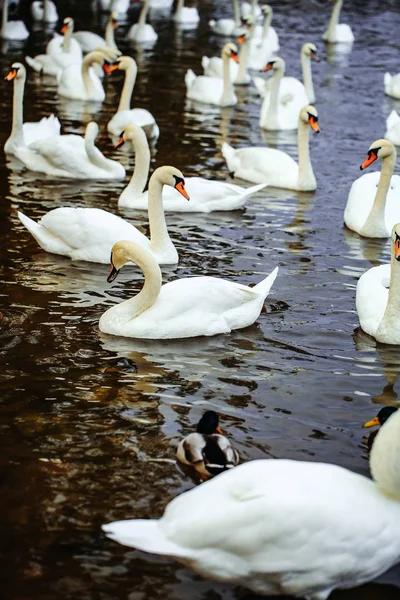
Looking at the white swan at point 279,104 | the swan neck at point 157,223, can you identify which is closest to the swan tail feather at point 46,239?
the swan neck at point 157,223

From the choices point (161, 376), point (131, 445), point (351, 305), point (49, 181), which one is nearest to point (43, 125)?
point (49, 181)

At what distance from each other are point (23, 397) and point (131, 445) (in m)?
1.10

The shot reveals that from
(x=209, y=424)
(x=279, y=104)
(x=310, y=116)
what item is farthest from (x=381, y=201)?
(x=279, y=104)

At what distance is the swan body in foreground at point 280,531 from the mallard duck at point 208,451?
1.18m

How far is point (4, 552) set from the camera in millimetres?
6039

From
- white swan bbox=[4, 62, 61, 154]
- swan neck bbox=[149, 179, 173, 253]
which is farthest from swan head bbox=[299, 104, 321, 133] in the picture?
swan neck bbox=[149, 179, 173, 253]

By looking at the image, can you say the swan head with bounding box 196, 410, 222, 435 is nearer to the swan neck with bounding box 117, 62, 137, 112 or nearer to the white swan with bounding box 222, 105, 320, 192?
the white swan with bounding box 222, 105, 320, 192

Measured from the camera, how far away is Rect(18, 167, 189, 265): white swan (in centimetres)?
1119

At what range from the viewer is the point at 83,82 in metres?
19.8

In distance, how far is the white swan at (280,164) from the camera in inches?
584

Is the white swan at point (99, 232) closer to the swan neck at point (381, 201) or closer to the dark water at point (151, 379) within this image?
the dark water at point (151, 379)

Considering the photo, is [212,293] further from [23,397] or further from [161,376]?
[23,397]

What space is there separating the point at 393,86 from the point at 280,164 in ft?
23.1

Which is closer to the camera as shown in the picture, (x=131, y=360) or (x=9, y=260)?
(x=131, y=360)
